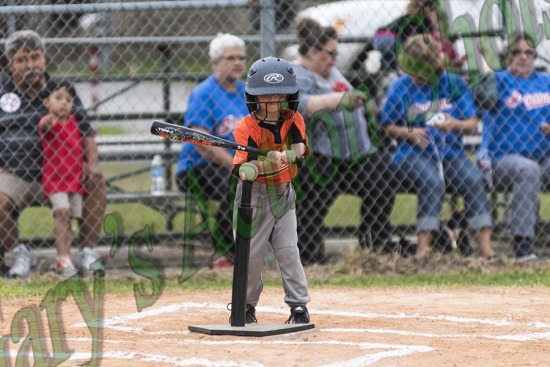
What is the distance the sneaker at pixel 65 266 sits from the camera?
7332 mm

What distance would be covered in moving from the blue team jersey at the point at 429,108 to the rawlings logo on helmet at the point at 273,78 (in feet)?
9.38

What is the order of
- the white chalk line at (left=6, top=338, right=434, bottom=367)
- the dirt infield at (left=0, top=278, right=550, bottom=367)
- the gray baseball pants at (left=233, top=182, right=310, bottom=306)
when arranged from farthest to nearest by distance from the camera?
the gray baseball pants at (left=233, top=182, right=310, bottom=306) → the dirt infield at (left=0, top=278, right=550, bottom=367) → the white chalk line at (left=6, top=338, right=434, bottom=367)

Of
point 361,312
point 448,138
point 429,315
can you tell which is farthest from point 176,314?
point 448,138

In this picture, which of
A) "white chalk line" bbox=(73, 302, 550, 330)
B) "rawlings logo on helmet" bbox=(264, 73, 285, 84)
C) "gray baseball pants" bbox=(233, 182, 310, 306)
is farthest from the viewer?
"white chalk line" bbox=(73, 302, 550, 330)

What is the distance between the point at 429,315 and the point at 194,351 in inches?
67.7

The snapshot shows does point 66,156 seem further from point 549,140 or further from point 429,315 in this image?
point 549,140

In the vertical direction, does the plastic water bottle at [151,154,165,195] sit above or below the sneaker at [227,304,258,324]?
above

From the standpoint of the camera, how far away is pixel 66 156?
746 cm

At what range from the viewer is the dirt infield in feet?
15.2

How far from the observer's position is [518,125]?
26.7 feet

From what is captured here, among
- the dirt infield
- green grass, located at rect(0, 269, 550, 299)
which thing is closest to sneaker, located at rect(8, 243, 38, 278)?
green grass, located at rect(0, 269, 550, 299)

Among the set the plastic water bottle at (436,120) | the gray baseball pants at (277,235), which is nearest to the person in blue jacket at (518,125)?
the plastic water bottle at (436,120)

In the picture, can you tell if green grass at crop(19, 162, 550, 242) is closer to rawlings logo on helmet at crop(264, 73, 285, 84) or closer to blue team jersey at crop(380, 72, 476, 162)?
blue team jersey at crop(380, 72, 476, 162)

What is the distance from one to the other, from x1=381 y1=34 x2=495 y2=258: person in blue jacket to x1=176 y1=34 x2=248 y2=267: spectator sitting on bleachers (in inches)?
46.4
